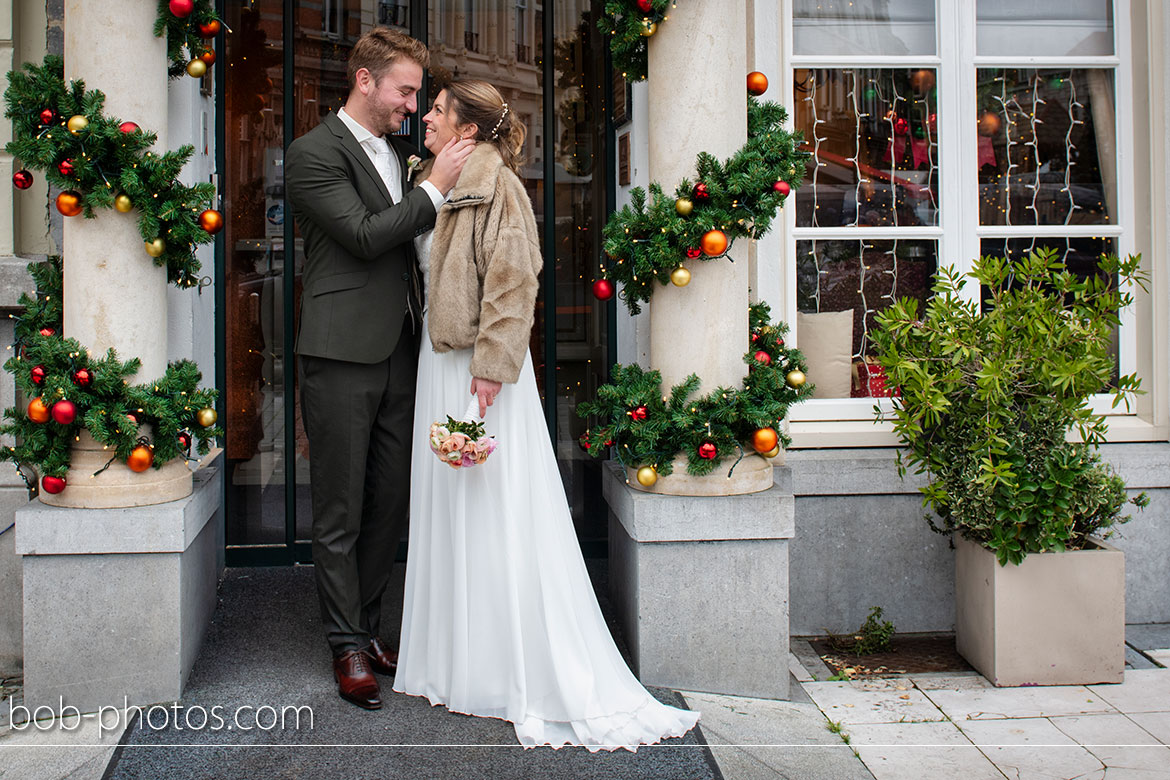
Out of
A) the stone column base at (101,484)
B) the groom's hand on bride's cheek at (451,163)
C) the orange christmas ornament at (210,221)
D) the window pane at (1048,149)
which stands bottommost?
the stone column base at (101,484)

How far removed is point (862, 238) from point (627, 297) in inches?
60.8

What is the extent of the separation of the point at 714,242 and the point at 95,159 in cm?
226

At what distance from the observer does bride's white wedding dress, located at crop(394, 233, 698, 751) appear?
370 cm

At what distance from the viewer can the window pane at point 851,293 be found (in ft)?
17.2

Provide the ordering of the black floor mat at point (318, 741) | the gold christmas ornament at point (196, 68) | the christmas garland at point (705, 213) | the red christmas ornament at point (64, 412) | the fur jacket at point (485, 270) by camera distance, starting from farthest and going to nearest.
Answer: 1. the gold christmas ornament at point (196, 68)
2. the christmas garland at point (705, 213)
3. the red christmas ornament at point (64, 412)
4. the fur jacket at point (485, 270)
5. the black floor mat at point (318, 741)

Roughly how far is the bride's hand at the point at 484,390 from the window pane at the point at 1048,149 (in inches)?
116

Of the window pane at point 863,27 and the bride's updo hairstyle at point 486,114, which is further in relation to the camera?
the window pane at point 863,27

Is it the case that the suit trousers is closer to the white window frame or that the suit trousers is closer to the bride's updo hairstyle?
the bride's updo hairstyle

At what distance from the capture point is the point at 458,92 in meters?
3.78

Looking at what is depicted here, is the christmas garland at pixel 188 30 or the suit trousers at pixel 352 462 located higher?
the christmas garland at pixel 188 30

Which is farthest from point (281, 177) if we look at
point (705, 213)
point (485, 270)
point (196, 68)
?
point (705, 213)

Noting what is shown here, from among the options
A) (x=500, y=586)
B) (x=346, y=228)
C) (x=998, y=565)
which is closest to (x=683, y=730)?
(x=500, y=586)

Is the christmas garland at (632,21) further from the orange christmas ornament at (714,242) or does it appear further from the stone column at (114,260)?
the stone column at (114,260)

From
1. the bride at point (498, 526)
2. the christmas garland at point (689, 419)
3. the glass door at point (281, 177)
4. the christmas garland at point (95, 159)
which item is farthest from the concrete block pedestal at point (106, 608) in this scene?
the christmas garland at point (689, 419)
